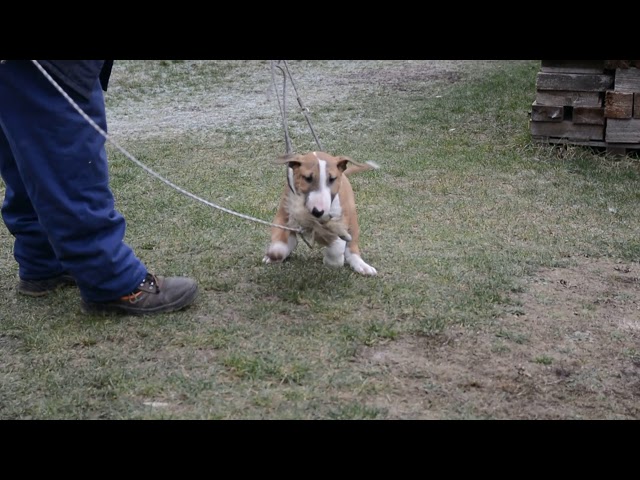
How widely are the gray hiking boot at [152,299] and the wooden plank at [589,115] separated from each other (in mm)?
3959

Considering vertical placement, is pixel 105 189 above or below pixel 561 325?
above

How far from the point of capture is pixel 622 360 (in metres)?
3.26

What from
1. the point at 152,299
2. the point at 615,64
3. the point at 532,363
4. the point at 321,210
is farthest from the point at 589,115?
the point at 152,299

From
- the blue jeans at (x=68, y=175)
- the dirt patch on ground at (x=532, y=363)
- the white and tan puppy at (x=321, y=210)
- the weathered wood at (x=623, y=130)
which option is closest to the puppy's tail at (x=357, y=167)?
the white and tan puppy at (x=321, y=210)

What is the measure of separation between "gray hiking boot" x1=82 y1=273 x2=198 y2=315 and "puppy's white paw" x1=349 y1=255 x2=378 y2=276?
0.90m

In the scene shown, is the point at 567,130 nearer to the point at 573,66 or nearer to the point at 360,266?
the point at 573,66

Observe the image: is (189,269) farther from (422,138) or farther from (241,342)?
(422,138)

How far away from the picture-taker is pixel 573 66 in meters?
6.33

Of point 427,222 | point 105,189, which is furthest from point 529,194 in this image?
point 105,189

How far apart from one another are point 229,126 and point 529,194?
10.3 ft

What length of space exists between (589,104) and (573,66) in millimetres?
328

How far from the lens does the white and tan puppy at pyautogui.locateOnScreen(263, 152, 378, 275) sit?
12.1 feet

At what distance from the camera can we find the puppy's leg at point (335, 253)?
395 centimetres

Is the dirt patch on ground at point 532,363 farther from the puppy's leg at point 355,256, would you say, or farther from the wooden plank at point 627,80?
the wooden plank at point 627,80
